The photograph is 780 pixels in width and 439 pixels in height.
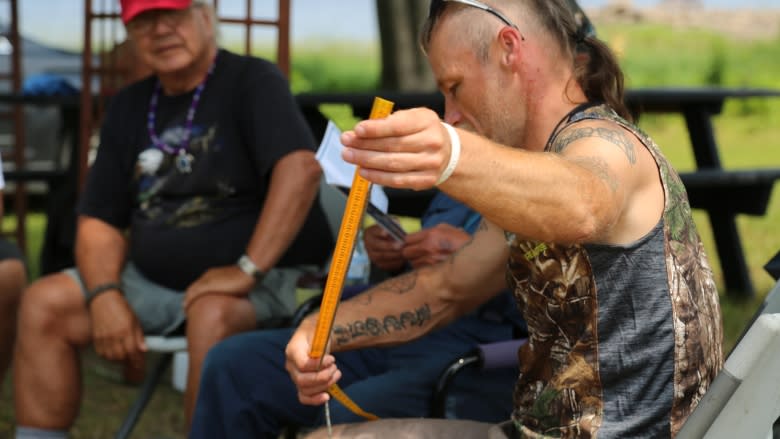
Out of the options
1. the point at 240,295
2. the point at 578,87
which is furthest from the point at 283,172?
the point at 578,87

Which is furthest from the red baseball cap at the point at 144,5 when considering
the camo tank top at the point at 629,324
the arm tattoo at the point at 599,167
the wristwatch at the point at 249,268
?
the arm tattoo at the point at 599,167

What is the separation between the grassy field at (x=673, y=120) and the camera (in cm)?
454

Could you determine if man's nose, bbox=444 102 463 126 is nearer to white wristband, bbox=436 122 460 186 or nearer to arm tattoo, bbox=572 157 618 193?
arm tattoo, bbox=572 157 618 193

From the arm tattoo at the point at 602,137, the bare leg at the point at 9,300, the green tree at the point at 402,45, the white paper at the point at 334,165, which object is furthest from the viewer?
the green tree at the point at 402,45

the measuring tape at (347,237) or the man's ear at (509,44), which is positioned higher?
the man's ear at (509,44)

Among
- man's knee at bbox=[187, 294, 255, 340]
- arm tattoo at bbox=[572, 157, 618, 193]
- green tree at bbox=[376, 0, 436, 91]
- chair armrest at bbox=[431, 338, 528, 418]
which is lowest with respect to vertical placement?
green tree at bbox=[376, 0, 436, 91]

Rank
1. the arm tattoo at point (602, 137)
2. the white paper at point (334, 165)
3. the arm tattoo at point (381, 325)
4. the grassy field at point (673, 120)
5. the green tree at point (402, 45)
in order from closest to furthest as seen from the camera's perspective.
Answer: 1. the arm tattoo at point (602, 137)
2. the arm tattoo at point (381, 325)
3. the white paper at point (334, 165)
4. the grassy field at point (673, 120)
5. the green tree at point (402, 45)

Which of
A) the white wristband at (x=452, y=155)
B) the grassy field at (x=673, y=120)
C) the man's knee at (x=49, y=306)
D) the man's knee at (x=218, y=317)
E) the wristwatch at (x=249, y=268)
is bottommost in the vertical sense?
the grassy field at (x=673, y=120)

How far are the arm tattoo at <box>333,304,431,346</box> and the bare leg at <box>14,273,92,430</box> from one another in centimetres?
127

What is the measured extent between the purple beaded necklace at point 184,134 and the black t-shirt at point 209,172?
0.01 metres

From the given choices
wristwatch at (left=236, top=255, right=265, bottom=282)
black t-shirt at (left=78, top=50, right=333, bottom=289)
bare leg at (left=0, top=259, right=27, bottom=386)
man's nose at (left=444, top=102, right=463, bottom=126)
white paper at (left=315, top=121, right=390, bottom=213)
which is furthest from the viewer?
bare leg at (left=0, top=259, right=27, bottom=386)

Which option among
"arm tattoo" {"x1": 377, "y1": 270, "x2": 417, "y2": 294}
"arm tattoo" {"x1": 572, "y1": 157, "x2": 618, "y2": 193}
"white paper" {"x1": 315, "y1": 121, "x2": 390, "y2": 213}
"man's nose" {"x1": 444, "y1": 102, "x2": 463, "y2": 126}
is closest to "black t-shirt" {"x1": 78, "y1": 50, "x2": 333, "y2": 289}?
"white paper" {"x1": 315, "y1": 121, "x2": 390, "y2": 213}

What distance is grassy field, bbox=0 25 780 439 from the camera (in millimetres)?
4539

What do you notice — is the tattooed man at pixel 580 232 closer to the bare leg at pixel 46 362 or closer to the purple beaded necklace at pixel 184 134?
the purple beaded necklace at pixel 184 134
